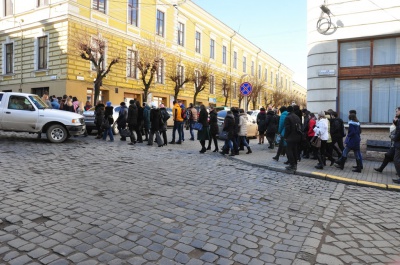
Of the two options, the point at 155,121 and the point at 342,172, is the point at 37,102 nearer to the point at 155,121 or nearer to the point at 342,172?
the point at 155,121

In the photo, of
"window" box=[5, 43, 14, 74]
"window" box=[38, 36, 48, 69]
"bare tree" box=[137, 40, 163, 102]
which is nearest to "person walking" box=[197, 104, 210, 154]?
"bare tree" box=[137, 40, 163, 102]

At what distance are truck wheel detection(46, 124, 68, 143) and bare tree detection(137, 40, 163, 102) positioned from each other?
49.1ft

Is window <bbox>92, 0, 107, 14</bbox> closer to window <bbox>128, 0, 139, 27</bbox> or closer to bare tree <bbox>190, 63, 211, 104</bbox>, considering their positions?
window <bbox>128, 0, 139, 27</bbox>

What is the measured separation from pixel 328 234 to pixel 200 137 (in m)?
7.54

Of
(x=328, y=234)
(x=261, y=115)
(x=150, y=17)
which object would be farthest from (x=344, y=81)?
(x=150, y=17)

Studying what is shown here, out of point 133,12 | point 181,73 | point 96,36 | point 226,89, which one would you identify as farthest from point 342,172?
point 226,89

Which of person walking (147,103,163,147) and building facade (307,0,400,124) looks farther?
person walking (147,103,163,147)

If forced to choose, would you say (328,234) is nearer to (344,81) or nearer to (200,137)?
(200,137)

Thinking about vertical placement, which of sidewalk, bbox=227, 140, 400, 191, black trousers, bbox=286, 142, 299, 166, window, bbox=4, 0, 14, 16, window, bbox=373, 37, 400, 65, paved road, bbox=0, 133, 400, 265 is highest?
window, bbox=4, 0, 14, 16

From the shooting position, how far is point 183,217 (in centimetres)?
459

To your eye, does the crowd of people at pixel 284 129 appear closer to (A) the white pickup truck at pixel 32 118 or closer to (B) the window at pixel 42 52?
(A) the white pickup truck at pixel 32 118

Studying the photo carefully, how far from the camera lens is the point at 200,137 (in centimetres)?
1151

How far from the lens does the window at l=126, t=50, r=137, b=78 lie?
27.7m

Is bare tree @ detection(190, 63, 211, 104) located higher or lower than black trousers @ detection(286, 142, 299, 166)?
higher
